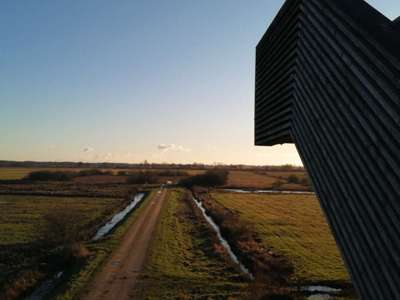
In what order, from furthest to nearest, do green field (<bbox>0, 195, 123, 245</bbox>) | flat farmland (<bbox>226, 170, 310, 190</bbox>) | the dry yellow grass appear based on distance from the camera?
1. the dry yellow grass
2. flat farmland (<bbox>226, 170, 310, 190</bbox>)
3. green field (<bbox>0, 195, 123, 245</bbox>)

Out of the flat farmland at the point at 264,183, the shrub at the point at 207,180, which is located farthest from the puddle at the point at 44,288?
the flat farmland at the point at 264,183

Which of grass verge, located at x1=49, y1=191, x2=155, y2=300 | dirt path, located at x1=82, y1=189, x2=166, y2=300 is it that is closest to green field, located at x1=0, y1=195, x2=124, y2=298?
grass verge, located at x1=49, y1=191, x2=155, y2=300

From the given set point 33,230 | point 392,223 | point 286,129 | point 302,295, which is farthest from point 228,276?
point 33,230

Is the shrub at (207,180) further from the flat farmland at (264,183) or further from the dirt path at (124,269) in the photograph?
the dirt path at (124,269)

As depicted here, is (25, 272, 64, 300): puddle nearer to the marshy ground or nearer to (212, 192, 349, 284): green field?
the marshy ground

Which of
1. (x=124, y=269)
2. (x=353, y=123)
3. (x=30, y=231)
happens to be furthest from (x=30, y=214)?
(x=353, y=123)

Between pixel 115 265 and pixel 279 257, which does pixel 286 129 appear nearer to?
pixel 115 265

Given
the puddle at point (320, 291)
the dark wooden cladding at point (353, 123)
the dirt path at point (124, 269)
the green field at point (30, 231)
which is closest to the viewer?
the dark wooden cladding at point (353, 123)
